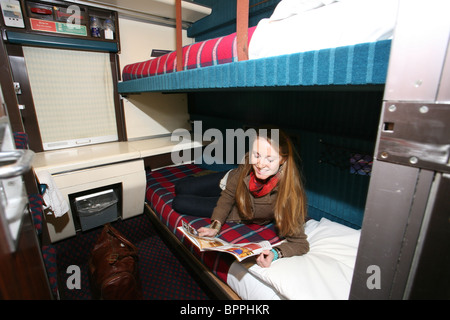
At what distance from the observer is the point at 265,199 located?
4.45ft

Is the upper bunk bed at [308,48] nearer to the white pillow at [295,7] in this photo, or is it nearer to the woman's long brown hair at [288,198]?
the white pillow at [295,7]

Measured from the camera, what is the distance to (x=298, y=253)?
112 centimetres

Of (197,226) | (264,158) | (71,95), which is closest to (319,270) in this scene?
(264,158)

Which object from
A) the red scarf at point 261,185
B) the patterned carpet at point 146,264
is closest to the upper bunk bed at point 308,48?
the red scarf at point 261,185

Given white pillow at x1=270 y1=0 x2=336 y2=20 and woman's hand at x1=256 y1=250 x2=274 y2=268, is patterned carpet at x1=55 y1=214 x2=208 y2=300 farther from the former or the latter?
white pillow at x1=270 y1=0 x2=336 y2=20

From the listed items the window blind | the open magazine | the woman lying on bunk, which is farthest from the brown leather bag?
the window blind

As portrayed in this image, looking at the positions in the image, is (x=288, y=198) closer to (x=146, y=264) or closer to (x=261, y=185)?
(x=261, y=185)

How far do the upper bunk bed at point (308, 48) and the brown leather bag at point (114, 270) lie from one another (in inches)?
44.7

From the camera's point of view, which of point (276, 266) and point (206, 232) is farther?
point (206, 232)

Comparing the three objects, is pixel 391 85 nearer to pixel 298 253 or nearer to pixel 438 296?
pixel 438 296

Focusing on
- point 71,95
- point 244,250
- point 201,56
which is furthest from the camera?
point 71,95

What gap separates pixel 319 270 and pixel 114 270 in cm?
111

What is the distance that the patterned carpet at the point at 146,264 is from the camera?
4.82 feet
